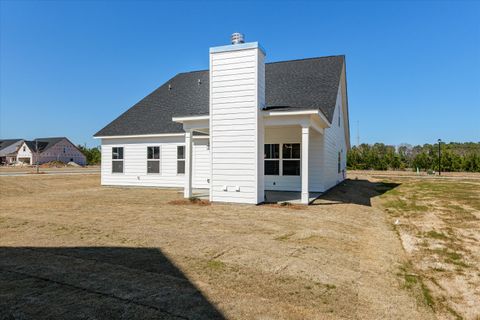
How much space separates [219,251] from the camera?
17.3ft

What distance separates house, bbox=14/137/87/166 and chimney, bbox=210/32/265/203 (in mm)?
64314

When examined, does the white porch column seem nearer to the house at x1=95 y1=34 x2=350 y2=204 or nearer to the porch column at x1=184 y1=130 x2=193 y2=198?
the house at x1=95 y1=34 x2=350 y2=204

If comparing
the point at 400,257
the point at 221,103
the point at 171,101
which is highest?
the point at 171,101

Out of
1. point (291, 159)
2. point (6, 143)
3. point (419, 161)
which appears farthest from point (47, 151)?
point (419, 161)

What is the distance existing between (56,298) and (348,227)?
20.0 feet

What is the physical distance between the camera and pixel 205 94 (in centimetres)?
1806

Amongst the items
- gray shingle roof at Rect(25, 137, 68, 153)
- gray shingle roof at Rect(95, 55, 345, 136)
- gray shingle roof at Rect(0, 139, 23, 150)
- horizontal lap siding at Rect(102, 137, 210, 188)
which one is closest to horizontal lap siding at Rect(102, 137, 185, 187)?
horizontal lap siding at Rect(102, 137, 210, 188)

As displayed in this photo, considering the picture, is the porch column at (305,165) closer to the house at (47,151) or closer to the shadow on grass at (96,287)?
the shadow on grass at (96,287)

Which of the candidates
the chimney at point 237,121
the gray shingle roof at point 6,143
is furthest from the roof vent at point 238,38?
the gray shingle roof at point 6,143

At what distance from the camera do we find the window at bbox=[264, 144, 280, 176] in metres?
15.0

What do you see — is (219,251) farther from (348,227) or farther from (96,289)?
(348,227)

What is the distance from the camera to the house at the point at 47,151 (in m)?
64.0

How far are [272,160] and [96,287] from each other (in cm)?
1197

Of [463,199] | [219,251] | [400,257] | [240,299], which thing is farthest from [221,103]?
[463,199]
